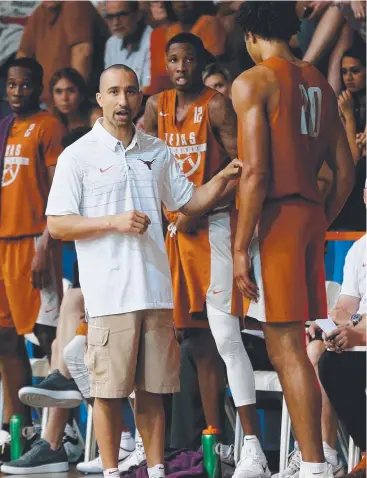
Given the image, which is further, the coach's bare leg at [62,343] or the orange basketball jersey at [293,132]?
the coach's bare leg at [62,343]

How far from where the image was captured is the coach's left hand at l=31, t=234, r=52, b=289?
20.6ft

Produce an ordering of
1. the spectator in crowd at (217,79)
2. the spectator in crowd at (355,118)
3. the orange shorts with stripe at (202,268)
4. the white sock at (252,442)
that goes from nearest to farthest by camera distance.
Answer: the white sock at (252,442) → the orange shorts with stripe at (202,268) → the spectator in crowd at (355,118) → the spectator in crowd at (217,79)

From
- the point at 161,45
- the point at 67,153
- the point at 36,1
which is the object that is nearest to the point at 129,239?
the point at 67,153

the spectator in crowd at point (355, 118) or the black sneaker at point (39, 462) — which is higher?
the spectator in crowd at point (355, 118)

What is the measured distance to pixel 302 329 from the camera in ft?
14.7

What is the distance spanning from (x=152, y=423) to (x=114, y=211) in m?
0.84

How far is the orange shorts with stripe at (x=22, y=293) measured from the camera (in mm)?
6438

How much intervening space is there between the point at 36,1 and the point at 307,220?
3.58 meters

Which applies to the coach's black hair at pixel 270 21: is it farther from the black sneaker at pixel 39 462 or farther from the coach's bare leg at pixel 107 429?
the black sneaker at pixel 39 462

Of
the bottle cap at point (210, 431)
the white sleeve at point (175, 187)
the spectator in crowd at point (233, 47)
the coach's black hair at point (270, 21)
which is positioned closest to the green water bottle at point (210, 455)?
the bottle cap at point (210, 431)

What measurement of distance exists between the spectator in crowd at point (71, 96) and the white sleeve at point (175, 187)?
2233 mm

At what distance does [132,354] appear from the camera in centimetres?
443

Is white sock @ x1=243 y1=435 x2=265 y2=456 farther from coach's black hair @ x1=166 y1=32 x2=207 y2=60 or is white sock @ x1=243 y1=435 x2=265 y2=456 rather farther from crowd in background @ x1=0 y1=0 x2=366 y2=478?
coach's black hair @ x1=166 y1=32 x2=207 y2=60

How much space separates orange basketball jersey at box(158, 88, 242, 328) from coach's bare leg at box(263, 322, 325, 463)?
0.94m
